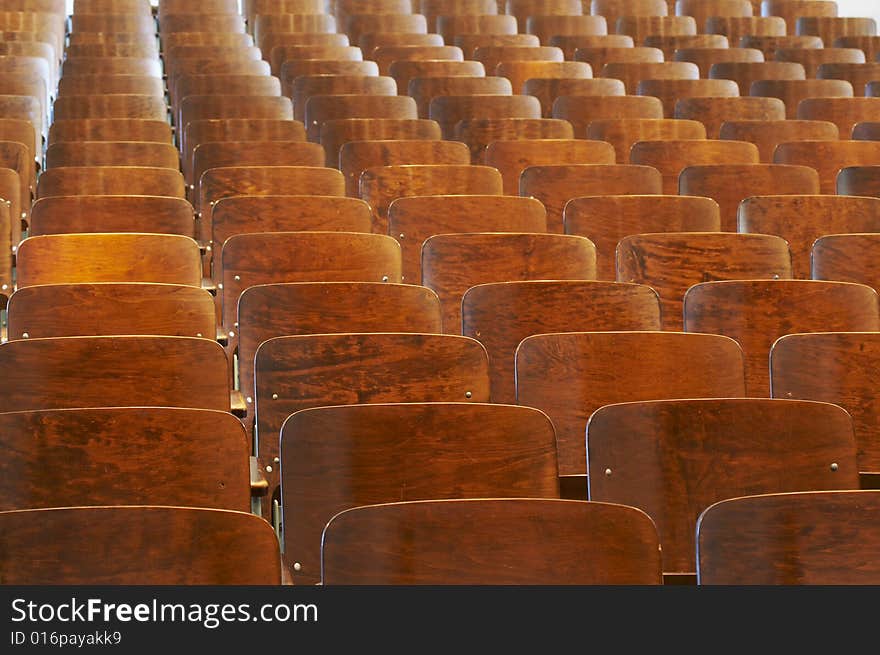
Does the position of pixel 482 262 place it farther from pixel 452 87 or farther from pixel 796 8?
pixel 796 8

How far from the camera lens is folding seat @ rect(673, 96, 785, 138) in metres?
1.66

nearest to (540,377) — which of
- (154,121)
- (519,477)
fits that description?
(519,477)

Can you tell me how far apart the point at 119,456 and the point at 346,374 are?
0.18 meters

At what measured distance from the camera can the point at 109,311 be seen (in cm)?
89

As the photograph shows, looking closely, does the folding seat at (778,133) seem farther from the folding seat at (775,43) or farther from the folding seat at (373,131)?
the folding seat at (775,43)

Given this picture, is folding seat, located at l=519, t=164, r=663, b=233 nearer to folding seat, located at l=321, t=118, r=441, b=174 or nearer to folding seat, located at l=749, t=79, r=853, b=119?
folding seat, located at l=321, t=118, r=441, b=174

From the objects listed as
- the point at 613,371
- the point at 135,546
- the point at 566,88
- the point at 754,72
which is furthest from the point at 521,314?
the point at 754,72

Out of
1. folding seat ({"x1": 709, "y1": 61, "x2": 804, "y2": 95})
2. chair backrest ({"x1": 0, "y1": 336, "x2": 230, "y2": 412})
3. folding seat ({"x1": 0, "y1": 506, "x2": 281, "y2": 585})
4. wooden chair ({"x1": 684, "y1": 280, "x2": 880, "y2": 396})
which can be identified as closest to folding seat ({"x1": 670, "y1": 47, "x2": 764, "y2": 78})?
folding seat ({"x1": 709, "y1": 61, "x2": 804, "y2": 95})

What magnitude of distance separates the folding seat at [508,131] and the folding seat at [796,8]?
1.01 m

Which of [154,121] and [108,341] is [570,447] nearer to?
[108,341]

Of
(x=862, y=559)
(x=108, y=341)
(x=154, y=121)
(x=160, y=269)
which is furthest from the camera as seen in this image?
(x=154, y=121)

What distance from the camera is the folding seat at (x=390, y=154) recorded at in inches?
54.2
